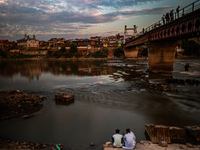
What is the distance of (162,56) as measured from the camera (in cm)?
4109

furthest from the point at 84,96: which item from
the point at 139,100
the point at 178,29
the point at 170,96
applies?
the point at 178,29

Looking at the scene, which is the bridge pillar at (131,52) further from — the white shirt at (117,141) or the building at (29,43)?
the building at (29,43)

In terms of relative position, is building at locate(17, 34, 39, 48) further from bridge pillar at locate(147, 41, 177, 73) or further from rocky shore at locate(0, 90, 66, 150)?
rocky shore at locate(0, 90, 66, 150)

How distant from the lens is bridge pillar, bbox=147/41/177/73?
40344 millimetres

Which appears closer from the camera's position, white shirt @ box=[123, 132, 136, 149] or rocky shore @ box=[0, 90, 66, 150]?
white shirt @ box=[123, 132, 136, 149]

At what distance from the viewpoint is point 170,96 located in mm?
22312

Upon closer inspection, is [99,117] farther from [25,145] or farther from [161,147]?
Answer: [161,147]

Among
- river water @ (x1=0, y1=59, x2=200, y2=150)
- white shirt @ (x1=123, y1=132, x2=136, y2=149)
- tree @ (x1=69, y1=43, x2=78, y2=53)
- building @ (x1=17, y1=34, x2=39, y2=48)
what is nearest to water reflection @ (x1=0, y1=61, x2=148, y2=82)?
river water @ (x1=0, y1=59, x2=200, y2=150)

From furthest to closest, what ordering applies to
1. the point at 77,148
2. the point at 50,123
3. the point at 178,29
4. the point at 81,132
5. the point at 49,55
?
the point at 49,55
the point at 178,29
the point at 50,123
the point at 81,132
the point at 77,148

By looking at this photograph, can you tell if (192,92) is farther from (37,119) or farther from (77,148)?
(37,119)

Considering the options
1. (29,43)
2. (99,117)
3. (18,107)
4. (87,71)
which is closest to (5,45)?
(29,43)

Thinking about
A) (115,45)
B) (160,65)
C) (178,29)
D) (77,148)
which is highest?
(115,45)

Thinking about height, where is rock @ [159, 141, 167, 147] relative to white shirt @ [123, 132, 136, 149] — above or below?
below

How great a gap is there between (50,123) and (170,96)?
56.5ft
